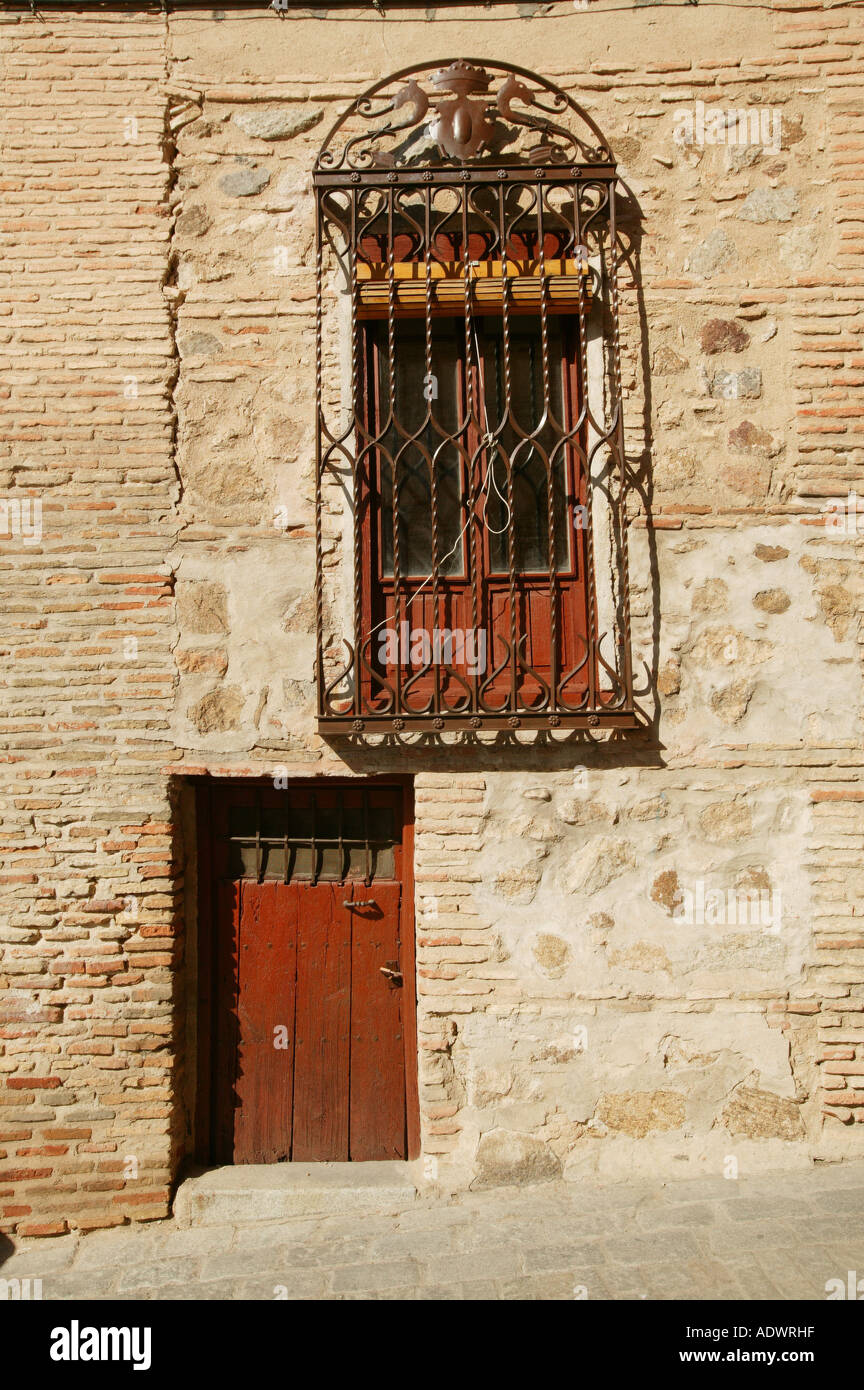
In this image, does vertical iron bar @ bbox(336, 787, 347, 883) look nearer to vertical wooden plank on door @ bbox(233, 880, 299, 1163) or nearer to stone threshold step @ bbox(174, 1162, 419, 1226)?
vertical wooden plank on door @ bbox(233, 880, 299, 1163)

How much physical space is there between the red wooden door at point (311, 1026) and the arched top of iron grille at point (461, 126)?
314 centimetres

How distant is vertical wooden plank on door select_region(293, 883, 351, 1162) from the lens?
3904 millimetres

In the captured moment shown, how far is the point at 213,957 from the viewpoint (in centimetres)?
400

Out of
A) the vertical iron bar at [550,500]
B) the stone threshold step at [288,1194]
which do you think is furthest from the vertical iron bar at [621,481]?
the stone threshold step at [288,1194]

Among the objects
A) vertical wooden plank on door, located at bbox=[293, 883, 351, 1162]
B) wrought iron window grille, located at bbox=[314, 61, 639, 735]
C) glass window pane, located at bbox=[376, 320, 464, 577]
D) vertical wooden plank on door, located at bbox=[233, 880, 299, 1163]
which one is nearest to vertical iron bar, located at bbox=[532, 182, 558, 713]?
wrought iron window grille, located at bbox=[314, 61, 639, 735]

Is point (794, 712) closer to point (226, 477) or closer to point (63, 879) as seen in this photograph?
point (226, 477)

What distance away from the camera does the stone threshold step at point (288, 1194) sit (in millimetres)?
3641

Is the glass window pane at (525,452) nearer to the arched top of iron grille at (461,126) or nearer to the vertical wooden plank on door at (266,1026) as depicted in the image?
the arched top of iron grille at (461,126)

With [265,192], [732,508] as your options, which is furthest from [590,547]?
[265,192]

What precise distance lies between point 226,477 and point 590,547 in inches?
62.3

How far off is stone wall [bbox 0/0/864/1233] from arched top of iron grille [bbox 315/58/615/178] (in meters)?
0.13

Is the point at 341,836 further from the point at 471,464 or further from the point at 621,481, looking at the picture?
the point at 621,481

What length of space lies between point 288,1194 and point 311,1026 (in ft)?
2.07

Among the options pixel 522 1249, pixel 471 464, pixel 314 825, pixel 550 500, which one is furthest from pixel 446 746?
pixel 522 1249
